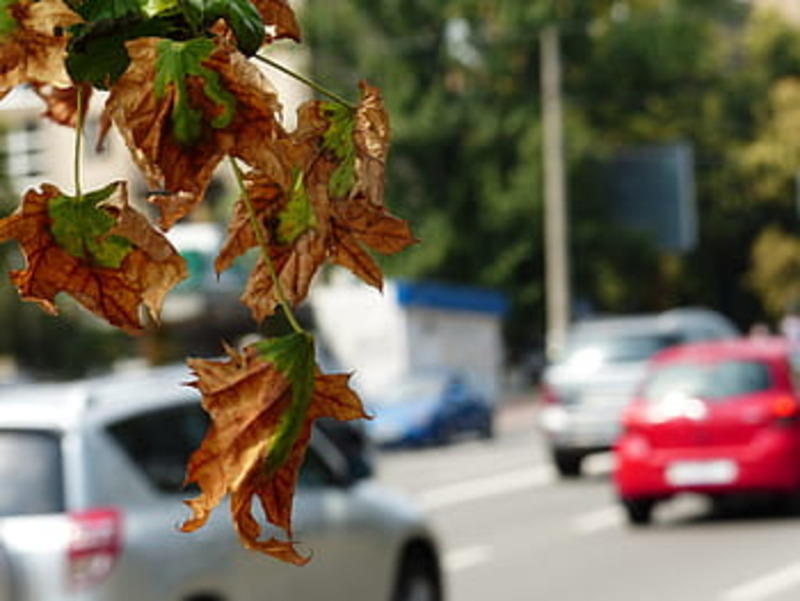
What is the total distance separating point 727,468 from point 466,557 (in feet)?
7.24

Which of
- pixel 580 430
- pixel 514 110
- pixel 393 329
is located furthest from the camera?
pixel 514 110

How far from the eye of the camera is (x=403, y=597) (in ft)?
31.3

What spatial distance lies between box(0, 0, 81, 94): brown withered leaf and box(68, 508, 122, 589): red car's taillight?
618cm

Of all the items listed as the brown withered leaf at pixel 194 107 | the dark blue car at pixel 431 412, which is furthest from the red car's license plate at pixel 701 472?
the dark blue car at pixel 431 412

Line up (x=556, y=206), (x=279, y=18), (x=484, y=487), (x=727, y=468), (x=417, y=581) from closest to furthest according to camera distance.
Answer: (x=279, y=18) → (x=417, y=581) → (x=727, y=468) → (x=484, y=487) → (x=556, y=206)

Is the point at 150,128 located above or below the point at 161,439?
above

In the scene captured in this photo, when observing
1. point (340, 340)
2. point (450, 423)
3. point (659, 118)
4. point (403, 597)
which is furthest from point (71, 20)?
point (659, 118)

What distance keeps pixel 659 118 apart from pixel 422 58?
1010 cm

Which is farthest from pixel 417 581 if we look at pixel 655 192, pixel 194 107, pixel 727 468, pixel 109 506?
pixel 655 192

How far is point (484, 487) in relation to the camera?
22938 millimetres

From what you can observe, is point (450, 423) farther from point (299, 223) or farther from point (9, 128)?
point (299, 223)

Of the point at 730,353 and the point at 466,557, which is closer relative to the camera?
the point at 466,557

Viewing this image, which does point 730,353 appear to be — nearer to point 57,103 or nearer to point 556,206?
point 57,103

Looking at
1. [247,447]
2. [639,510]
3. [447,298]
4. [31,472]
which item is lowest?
[639,510]
